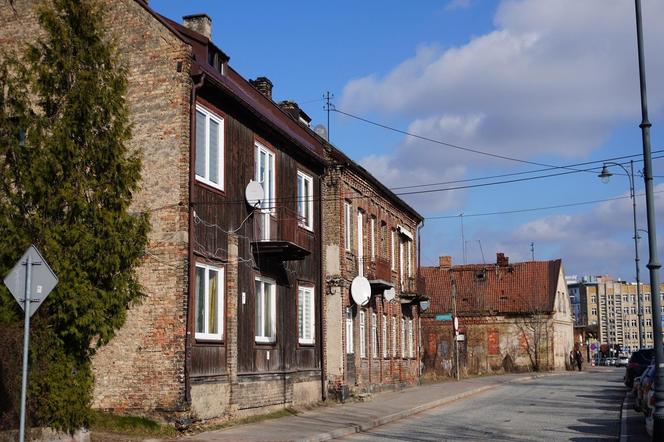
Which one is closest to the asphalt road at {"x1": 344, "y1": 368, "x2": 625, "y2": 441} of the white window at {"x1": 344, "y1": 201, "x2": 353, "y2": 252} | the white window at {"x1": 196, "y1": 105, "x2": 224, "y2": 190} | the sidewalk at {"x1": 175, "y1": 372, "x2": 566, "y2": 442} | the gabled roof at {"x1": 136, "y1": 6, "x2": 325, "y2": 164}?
the sidewalk at {"x1": 175, "y1": 372, "x2": 566, "y2": 442}

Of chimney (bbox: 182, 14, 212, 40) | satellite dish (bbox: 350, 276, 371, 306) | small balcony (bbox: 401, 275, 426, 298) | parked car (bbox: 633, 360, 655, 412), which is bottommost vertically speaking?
parked car (bbox: 633, 360, 655, 412)

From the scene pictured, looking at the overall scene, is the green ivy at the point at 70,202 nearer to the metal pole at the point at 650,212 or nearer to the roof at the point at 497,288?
the metal pole at the point at 650,212

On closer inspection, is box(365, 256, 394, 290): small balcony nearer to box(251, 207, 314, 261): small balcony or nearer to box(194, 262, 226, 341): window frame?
box(251, 207, 314, 261): small balcony

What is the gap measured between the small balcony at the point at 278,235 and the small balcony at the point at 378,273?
23.3 feet

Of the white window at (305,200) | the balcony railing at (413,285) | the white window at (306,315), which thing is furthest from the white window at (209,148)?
Result: the balcony railing at (413,285)

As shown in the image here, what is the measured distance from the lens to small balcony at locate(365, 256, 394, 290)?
97.0 feet

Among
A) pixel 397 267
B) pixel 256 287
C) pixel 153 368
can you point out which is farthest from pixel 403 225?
pixel 153 368

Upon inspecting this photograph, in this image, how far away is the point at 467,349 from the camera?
56844 millimetres

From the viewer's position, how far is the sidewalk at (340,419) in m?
16.8

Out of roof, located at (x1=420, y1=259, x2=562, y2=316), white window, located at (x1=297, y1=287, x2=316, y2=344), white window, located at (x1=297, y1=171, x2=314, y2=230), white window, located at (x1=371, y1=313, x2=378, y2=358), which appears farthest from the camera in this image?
roof, located at (x1=420, y1=259, x2=562, y2=316)

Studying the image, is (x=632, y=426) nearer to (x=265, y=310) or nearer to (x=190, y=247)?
(x=265, y=310)

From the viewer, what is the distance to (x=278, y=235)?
21.7m

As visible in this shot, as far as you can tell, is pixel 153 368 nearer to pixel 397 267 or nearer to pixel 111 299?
pixel 111 299

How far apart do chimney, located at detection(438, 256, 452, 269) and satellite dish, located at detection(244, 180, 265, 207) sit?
45117 millimetres
